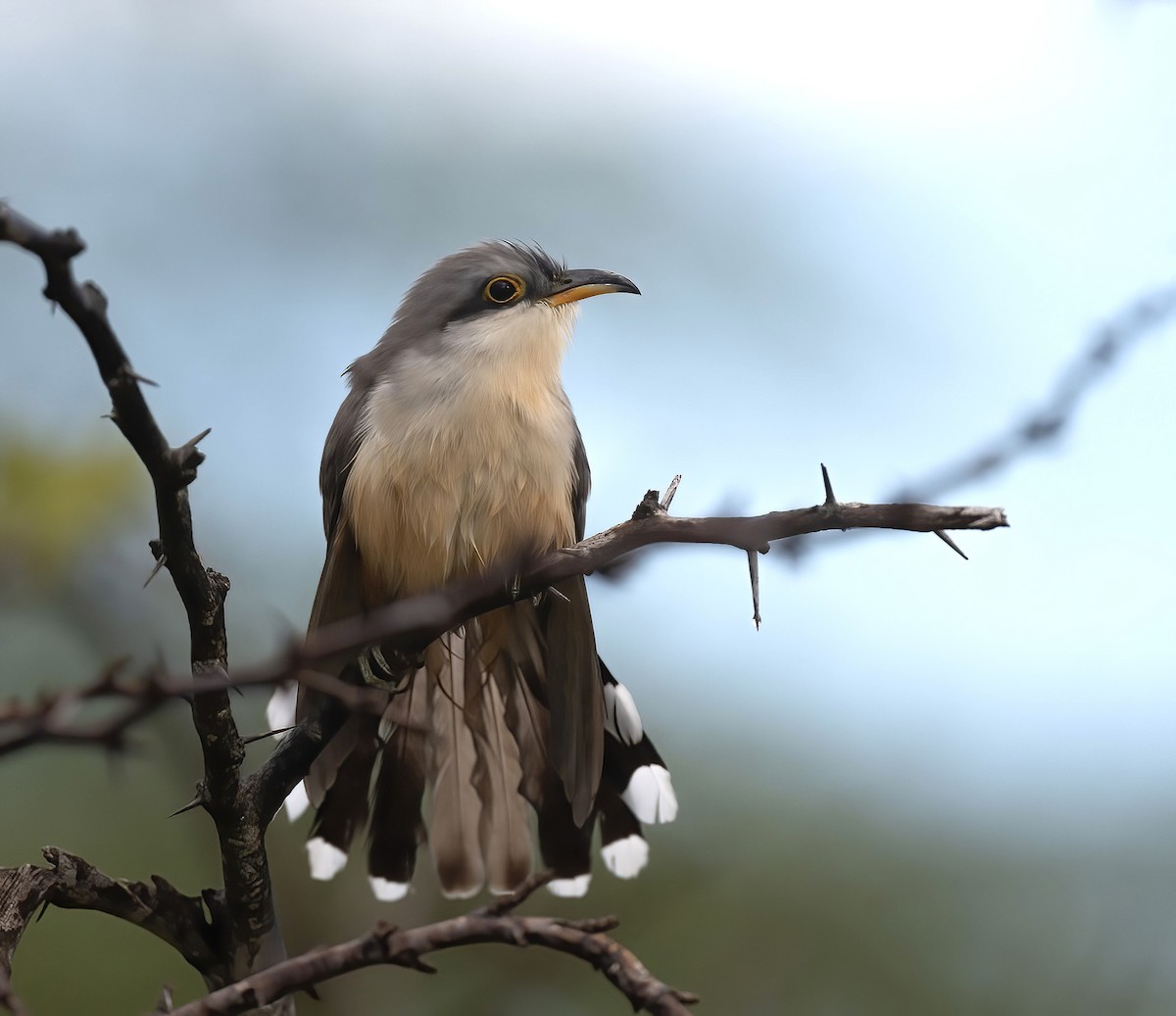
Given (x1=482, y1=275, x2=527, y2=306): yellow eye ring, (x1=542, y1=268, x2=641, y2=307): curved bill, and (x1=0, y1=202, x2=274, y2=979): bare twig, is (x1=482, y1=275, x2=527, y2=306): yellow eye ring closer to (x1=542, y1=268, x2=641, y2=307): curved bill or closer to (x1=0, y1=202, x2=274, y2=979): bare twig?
(x1=542, y1=268, x2=641, y2=307): curved bill

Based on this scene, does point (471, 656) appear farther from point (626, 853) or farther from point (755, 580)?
point (755, 580)

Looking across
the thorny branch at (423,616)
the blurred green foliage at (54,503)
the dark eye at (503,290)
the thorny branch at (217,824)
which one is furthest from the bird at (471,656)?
the blurred green foliage at (54,503)

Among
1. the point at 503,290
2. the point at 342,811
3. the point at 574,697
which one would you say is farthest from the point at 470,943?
the point at 503,290

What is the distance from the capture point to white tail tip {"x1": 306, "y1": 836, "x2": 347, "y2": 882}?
2677 mm

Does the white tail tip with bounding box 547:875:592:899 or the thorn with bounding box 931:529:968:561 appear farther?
the white tail tip with bounding box 547:875:592:899

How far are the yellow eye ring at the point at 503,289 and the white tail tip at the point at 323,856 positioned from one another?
1.55m

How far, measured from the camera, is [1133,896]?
165 inches

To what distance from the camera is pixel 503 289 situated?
3389 millimetres

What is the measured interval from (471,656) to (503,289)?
42.6 inches

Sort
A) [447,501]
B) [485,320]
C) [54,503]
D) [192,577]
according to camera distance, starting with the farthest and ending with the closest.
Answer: [54,503]
[485,320]
[447,501]
[192,577]

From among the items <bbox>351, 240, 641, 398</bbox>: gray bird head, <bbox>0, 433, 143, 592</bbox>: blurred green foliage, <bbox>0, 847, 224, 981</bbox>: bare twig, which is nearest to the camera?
<bbox>0, 847, 224, 981</bbox>: bare twig

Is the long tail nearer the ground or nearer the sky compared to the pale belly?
nearer the ground

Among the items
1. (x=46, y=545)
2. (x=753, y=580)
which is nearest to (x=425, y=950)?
(x=753, y=580)

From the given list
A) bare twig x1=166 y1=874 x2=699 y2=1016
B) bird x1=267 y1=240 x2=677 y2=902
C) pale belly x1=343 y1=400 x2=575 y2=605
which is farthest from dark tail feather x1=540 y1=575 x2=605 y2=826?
bare twig x1=166 y1=874 x2=699 y2=1016
